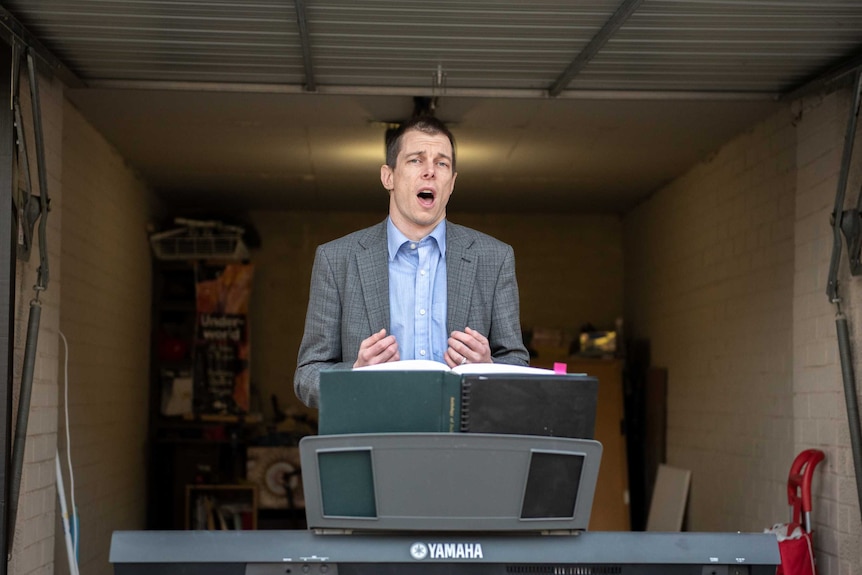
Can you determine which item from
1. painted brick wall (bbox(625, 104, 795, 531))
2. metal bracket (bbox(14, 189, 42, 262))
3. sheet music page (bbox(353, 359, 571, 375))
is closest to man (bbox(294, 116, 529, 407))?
sheet music page (bbox(353, 359, 571, 375))

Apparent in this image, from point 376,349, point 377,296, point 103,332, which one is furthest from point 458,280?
point 103,332

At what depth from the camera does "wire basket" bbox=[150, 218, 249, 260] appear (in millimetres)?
8688

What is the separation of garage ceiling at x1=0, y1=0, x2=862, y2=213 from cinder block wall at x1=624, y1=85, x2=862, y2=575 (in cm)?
28

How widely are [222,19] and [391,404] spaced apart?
2.77 metres

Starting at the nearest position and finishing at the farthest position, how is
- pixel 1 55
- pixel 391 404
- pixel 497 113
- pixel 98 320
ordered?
pixel 391 404, pixel 1 55, pixel 497 113, pixel 98 320

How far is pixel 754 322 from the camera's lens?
20.9 ft

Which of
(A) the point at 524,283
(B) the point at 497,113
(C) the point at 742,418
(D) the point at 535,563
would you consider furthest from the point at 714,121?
(D) the point at 535,563

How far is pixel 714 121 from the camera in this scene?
20.9 ft

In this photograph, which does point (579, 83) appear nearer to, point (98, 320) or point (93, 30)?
point (93, 30)

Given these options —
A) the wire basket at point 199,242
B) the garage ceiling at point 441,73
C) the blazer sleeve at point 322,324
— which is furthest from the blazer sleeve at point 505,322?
the wire basket at point 199,242

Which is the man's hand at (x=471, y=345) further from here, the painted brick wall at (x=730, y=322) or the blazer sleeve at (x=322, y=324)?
the painted brick wall at (x=730, y=322)

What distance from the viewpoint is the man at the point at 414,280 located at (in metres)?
2.69

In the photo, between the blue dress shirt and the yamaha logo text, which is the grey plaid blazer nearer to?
the blue dress shirt

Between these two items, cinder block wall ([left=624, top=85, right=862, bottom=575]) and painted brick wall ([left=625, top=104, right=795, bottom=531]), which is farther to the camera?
painted brick wall ([left=625, top=104, right=795, bottom=531])
